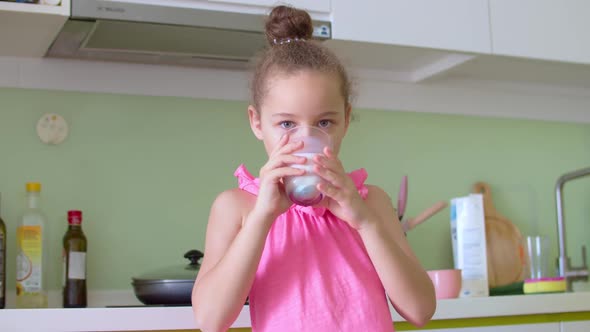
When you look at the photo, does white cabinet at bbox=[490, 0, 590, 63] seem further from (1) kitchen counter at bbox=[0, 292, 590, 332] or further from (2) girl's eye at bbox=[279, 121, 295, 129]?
(2) girl's eye at bbox=[279, 121, 295, 129]

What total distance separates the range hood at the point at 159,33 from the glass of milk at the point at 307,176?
2.75 feet

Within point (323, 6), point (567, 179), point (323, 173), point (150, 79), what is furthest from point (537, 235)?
point (323, 173)

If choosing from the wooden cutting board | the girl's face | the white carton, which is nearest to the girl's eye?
the girl's face

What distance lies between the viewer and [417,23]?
2.05 m

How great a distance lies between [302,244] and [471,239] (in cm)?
113

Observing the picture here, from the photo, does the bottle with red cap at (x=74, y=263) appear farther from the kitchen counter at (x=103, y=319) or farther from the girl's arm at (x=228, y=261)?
the girl's arm at (x=228, y=261)

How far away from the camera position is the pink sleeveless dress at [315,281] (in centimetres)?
110

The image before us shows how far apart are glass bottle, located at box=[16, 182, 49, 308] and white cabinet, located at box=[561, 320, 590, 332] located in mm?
1201

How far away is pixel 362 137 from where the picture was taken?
2.36 metres

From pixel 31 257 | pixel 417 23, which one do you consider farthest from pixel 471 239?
pixel 31 257

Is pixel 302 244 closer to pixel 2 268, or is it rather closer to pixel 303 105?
pixel 303 105

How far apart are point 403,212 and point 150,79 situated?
2.40 feet

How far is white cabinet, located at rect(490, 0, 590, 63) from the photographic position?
7.07ft

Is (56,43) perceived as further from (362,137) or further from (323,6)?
(362,137)
